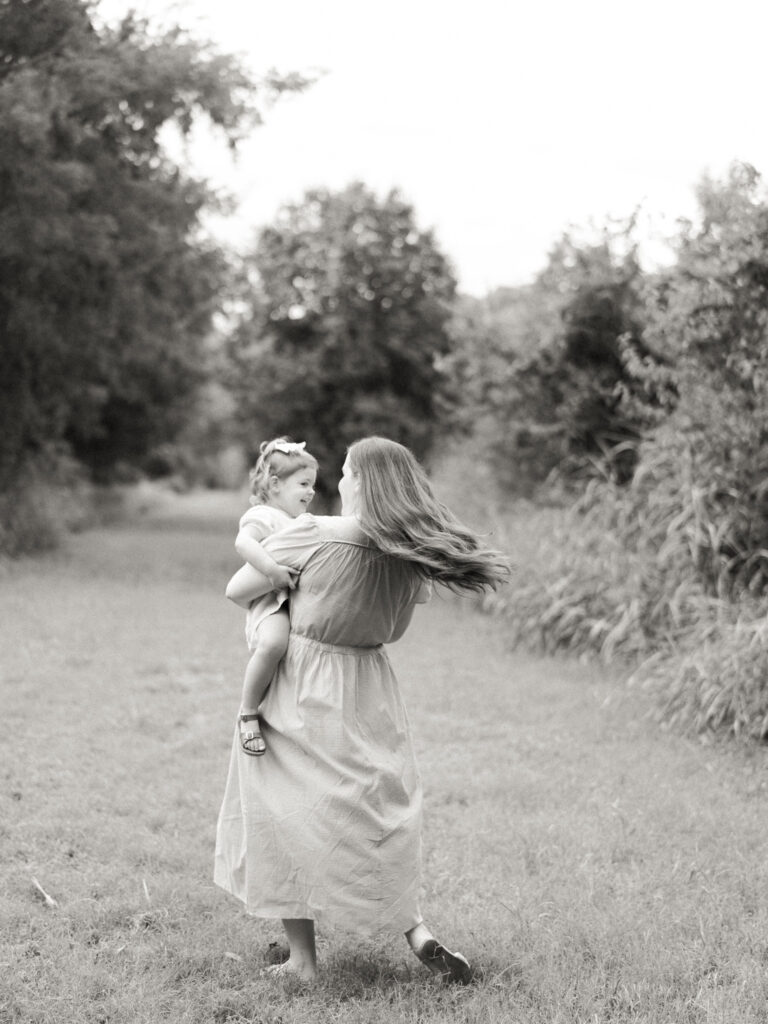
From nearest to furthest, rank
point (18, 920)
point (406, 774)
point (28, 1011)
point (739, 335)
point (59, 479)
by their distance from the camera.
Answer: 1. point (28, 1011)
2. point (406, 774)
3. point (18, 920)
4. point (739, 335)
5. point (59, 479)

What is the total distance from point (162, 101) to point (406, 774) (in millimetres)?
12042

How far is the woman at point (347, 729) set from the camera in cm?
353

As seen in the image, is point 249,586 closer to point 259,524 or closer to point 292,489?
point 259,524

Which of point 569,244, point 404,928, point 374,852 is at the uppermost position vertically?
point 569,244

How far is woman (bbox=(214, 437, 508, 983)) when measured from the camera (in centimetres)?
353

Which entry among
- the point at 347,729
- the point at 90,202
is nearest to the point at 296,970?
the point at 347,729

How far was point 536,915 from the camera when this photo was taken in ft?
13.9

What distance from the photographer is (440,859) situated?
4910mm

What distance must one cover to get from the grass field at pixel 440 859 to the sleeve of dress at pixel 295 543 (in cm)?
144

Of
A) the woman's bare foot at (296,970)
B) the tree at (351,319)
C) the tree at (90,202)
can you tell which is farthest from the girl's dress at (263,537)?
the tree at (351,319)

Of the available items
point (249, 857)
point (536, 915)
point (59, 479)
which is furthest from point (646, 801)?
point (59, 479)

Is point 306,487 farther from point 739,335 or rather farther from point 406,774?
point 739,335

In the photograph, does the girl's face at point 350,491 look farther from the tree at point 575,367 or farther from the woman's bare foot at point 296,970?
the tree at point 575,367

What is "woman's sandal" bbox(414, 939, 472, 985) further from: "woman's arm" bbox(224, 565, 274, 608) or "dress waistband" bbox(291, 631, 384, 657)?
"woman's arm" bbox(224, 565, 274, 608)
